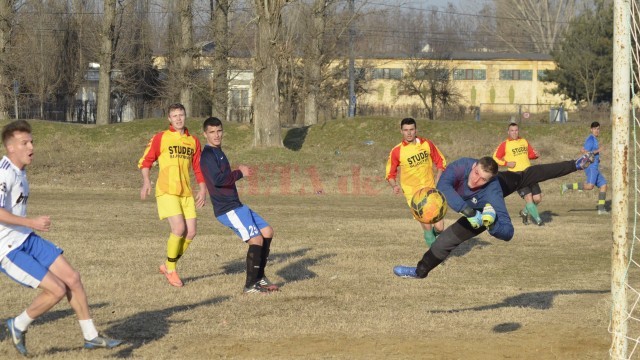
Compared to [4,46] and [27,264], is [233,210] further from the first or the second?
[4,46]

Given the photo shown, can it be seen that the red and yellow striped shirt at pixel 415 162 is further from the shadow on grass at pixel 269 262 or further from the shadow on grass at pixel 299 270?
the shadow on grass at pixel 269 262

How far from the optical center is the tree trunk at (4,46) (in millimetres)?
49062

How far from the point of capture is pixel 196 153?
12.3 metres

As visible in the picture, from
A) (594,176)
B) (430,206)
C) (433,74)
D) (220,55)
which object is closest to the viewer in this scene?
(430,206)

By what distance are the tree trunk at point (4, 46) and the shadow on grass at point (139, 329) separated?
41.8 m

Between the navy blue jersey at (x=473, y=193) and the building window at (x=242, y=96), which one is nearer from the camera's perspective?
the navy blue jersey at (x=473, y=193)

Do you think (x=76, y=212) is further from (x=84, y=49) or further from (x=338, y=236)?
(x=84, y=49)

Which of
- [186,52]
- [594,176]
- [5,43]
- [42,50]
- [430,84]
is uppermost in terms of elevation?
[42,50]

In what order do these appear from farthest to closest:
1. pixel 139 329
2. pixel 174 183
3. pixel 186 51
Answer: pixel 186 51
pixel 174 183
pixel 139 329

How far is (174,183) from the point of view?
11.9 m

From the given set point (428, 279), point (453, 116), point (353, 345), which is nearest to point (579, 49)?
point (453, 116)

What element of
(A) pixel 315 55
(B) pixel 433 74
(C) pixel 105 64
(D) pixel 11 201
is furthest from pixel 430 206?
(B) pixel 433 74

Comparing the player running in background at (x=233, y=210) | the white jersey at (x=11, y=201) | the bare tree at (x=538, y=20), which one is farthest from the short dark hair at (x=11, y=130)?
the bare tree at (x=538, y=20)

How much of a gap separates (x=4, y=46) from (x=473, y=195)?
45.2 metres
